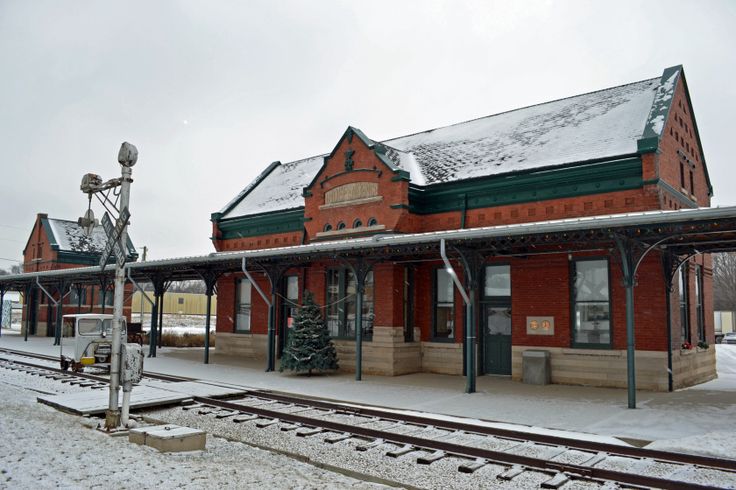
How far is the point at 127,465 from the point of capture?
300 inches

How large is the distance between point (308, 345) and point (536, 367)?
7.05m

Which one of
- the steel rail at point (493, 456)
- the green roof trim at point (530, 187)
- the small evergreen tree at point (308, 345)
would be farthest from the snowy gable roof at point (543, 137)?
the steel rail at point (493, 456)

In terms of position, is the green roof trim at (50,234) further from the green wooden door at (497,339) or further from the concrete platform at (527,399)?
the green wooden door at (497,339)

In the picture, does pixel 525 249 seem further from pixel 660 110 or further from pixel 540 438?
pixel 540 438

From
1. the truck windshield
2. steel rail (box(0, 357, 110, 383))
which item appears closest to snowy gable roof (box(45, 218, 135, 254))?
steel rail (box(0, 357, 110, 383))

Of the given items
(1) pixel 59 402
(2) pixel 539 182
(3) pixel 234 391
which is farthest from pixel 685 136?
(1) pixel 59 402

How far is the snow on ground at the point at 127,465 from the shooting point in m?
6.96

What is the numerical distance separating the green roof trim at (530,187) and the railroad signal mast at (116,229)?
1159cm

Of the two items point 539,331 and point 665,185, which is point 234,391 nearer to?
point 539,331

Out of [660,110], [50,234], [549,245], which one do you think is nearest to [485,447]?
[549,245]

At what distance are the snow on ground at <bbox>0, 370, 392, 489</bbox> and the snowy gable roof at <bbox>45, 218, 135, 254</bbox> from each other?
127ft

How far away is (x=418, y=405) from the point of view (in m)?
13.3

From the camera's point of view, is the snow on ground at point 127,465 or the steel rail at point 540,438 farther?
the steel rail at point 540,438

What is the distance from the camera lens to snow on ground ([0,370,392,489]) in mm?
6961
